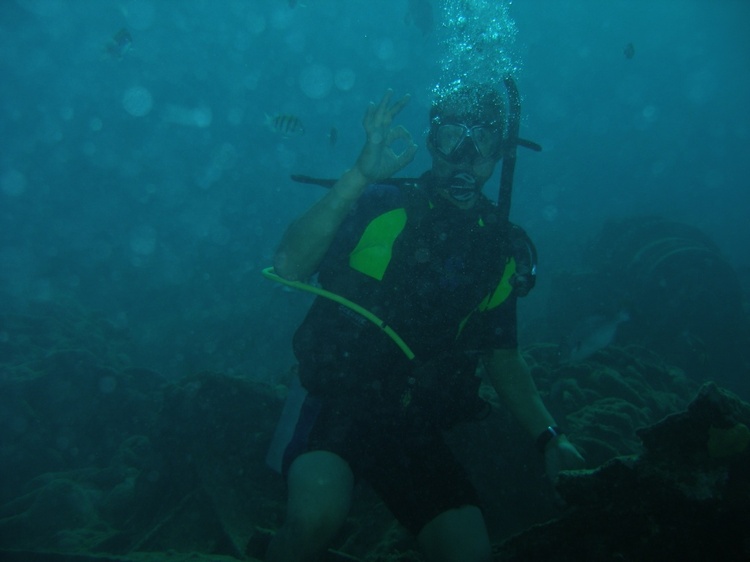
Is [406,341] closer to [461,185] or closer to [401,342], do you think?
[401,342]

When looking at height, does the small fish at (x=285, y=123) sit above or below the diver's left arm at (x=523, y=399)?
above

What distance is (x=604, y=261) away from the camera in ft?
53.1

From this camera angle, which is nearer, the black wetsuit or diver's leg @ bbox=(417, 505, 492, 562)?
diver's leg @ bbox=(417, 505, 492, 562)

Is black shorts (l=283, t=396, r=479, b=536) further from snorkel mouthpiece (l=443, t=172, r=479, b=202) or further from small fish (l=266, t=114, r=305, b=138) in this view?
small fish (l=266, t=114, r=305, b=138)

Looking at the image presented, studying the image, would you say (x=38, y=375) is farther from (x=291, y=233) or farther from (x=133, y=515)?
(x=291, y=233)

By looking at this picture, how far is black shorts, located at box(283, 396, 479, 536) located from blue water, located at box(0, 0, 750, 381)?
6360 millimetres

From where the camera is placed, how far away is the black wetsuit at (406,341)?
2.58m

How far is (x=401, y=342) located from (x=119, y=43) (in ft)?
36.5

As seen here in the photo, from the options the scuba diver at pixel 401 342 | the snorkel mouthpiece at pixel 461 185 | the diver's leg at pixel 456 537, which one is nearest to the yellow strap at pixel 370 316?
the scuba diver at pixel 401 342

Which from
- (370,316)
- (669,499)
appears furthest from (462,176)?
(669,499)

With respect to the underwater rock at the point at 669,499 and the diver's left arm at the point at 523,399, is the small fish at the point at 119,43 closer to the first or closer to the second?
the diver's left arm at the point at 523,399

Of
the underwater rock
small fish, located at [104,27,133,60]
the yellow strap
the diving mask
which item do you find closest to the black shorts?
the yellow strap

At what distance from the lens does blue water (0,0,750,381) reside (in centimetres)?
1950

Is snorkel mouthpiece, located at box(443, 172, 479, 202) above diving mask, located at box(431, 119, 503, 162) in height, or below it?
below
